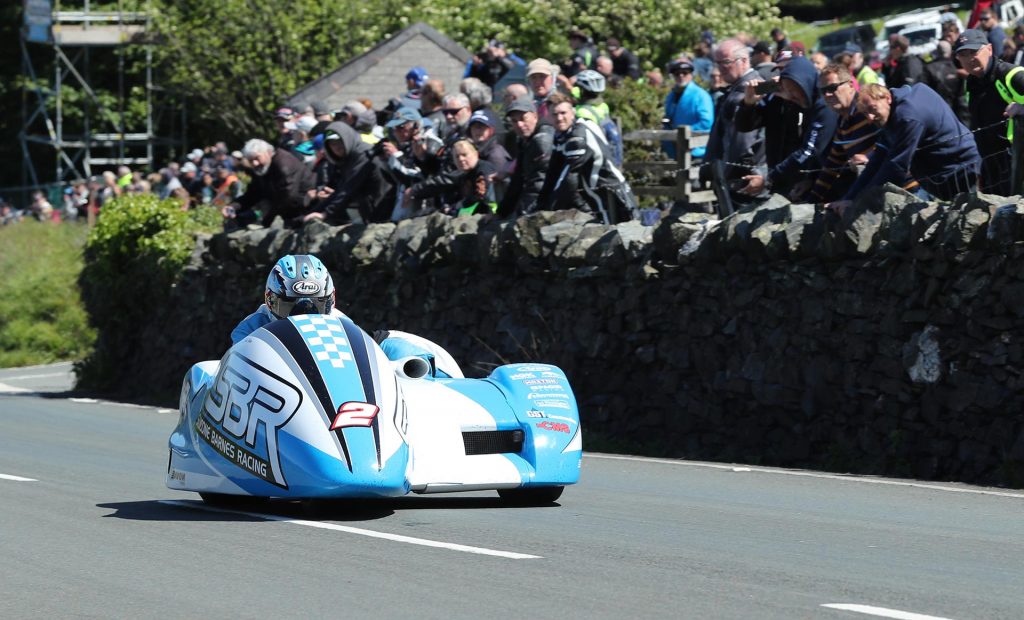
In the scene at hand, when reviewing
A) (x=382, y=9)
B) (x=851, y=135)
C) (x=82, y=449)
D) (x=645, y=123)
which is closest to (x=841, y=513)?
(x=851, y=135)

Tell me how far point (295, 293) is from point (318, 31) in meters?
33.4

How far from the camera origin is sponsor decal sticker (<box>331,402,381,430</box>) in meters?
9.15

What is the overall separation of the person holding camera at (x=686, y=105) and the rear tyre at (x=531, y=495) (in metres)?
8.75

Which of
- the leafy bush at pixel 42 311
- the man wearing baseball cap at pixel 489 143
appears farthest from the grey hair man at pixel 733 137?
the leafy bush at pixel 42 311

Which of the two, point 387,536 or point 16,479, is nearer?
point 387,536

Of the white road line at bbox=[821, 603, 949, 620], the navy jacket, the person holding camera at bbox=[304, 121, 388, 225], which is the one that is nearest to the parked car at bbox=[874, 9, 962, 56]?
the person holding camera at bbox=[304, 121, 388, 225]

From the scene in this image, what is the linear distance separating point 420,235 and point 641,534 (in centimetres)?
957

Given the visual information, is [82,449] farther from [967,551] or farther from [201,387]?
[967,551]

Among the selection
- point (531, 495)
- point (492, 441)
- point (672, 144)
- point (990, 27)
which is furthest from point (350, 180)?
point (492, 441)

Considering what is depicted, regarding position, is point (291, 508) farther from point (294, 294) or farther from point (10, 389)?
point (10, 389)

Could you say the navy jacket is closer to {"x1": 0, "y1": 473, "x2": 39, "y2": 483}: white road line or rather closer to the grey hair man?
the grey hair man

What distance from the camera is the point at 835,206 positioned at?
522 inches

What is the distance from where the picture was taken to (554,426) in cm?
1030

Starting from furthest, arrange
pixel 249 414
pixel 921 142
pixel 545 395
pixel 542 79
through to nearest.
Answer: pixel 542 79 → pixel 921 142 → pixel 545 395 → pixel 249 414
